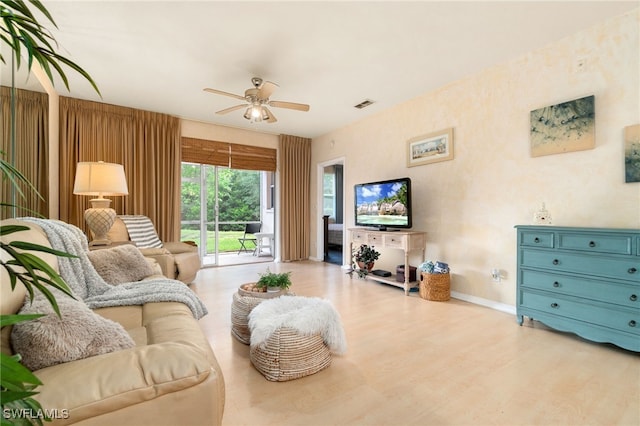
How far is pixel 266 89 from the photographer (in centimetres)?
299

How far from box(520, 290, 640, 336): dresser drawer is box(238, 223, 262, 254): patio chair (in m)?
4.89

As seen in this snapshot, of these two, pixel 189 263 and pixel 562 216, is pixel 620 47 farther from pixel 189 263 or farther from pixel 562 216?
pixel 189 263

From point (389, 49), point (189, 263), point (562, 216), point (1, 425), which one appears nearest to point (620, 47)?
point (562, 216)

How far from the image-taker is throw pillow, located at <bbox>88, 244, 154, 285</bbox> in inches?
83.4

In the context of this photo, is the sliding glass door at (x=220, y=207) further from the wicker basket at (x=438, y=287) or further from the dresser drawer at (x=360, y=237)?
the wicker basket at (x=438, y=287)

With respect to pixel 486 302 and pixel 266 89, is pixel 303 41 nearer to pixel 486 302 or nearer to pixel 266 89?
pixel 266 89

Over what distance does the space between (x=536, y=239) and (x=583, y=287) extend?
18.0 inches

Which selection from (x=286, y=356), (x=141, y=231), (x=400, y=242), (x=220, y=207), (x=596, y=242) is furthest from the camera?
(x=220, y=207)

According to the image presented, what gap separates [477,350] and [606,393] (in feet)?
2.20

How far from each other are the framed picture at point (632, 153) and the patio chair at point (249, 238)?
5486mm

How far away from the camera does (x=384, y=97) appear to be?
3973 millimetres

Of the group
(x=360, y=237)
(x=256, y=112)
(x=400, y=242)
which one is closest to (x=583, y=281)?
(x=400, y=242)

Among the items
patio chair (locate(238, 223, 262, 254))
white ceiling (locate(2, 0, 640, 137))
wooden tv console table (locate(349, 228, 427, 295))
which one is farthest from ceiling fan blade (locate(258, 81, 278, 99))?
patio chair (locate(238, 223, 262, 254))

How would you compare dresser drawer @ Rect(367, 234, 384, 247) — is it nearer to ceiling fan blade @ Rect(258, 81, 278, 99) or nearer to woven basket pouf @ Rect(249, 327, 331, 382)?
ceiling fan blade @ Rect(258, 81, 278, 99)
